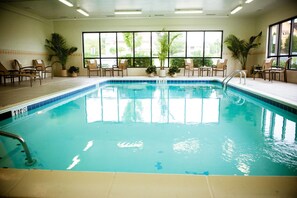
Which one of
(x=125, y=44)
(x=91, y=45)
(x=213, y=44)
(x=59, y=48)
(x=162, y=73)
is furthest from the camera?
(x=91, y=45)

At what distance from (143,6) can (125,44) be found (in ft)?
11.0

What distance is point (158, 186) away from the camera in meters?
1.59

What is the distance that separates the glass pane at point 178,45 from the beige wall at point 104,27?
0.36m

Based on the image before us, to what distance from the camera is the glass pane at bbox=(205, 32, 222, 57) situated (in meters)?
12.1

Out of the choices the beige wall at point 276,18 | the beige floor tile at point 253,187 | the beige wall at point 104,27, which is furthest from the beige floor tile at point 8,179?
the beige wall at point 276,18

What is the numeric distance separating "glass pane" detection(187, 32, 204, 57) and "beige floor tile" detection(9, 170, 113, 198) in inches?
446

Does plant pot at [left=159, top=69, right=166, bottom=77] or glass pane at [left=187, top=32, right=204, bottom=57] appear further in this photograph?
glass pane at [left=187, top=32, right=204, bottom=57]

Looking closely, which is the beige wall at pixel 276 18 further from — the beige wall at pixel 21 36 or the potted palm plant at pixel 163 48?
the beige wall at pixel 21 36

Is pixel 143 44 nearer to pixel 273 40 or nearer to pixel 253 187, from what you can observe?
pixel 273 40

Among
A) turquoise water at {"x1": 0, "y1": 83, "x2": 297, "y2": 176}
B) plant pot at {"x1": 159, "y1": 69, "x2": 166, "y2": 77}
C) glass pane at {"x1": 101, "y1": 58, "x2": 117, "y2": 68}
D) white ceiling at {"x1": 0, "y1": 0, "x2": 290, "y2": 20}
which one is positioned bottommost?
turquoise water at {"x1": 0, "y1": 83, "x2": 297, "y2": 176}

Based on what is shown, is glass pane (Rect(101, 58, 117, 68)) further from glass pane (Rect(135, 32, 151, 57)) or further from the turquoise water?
the turquoise water

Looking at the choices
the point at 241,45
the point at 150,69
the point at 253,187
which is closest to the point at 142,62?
the point at 150,69

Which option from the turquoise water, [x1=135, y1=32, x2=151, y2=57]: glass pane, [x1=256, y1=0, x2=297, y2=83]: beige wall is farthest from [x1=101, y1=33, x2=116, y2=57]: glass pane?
the turquoise water

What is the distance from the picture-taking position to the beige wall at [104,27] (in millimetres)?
9898
